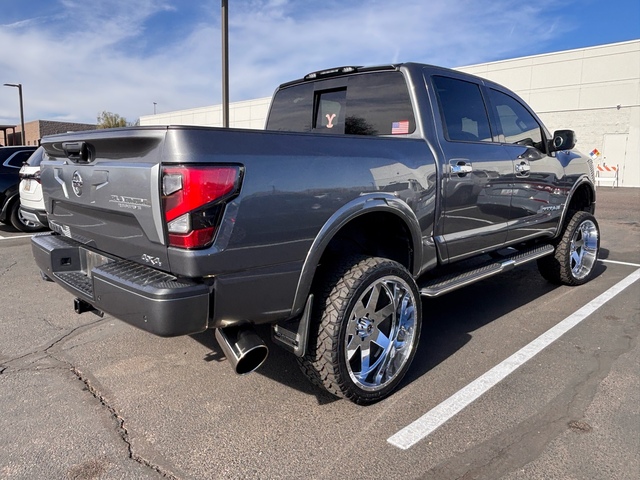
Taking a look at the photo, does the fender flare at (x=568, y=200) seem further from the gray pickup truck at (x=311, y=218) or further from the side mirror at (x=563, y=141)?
the gray pickup truck at (x=311, y=218)

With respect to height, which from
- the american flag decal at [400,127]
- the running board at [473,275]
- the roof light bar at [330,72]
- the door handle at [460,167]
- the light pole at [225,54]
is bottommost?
the running board at [473,275]

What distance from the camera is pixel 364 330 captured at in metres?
2.90

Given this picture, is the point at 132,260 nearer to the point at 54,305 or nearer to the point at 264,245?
the point at 264,245

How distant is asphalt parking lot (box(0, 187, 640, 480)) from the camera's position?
234cm

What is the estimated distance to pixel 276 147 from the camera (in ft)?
7.79

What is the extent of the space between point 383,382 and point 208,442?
42.6 inches

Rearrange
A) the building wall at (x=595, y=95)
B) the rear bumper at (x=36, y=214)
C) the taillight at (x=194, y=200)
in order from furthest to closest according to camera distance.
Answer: the building wall at (x=595, y=95) → the rear bumper at (x=36, y=214) → the taillight at (x=194, y=200)

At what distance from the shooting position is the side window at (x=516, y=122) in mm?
4387

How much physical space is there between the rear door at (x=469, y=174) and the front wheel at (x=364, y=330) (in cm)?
67

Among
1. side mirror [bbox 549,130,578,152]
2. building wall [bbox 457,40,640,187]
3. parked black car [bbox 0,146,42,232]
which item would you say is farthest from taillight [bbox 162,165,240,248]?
building wall [bbox 457,40,640,187]

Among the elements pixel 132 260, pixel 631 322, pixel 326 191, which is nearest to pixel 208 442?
pixel 132 260

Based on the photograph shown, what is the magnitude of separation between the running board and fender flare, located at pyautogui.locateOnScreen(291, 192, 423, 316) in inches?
17.7

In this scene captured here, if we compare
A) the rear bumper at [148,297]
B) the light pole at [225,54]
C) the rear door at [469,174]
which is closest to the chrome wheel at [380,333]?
the rear door at [469,174]

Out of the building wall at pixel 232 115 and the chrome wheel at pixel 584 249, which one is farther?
the building wall at pixel 232 115
